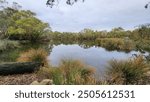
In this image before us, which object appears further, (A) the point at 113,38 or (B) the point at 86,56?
(A) the point at 113,38

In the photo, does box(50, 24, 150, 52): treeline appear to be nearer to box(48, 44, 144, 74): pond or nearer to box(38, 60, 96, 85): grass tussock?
box(48, 44, 144, 74): pond

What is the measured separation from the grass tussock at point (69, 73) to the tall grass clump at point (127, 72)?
0.57 m

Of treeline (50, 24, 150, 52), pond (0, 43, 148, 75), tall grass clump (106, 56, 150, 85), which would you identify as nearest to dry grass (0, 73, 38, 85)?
pond (0, 43, 148, 75)

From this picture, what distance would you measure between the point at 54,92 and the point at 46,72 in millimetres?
5399

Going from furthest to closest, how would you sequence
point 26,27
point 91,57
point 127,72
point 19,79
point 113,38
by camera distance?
point 26,27 → point 113,38 → point 91,57 → point 19,79 → point 127,72

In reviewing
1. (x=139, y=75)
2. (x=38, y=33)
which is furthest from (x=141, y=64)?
(x=38, y=33)

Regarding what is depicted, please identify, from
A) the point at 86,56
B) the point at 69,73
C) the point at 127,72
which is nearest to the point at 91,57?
the point at 86,56

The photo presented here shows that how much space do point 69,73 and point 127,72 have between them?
53.5 inches

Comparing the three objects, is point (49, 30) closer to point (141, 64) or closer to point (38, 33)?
point (38, 33)

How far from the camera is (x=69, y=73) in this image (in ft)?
Result: 29.3

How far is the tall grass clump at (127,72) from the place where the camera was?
8.99 metres

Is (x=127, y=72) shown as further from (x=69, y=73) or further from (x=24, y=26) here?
(x=24, y=26)

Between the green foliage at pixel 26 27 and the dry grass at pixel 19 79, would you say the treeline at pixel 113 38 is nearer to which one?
the green foliage at pixel 26 27

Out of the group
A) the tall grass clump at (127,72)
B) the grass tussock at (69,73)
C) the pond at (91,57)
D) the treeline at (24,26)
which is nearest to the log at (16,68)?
the grass tussock at (69,73)
